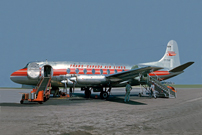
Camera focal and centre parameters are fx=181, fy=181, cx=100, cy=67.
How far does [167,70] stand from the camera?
80.2 feet

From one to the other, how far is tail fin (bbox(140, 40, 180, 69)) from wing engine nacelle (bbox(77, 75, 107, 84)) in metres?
10.9

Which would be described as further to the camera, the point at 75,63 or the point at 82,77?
the point at 75,63

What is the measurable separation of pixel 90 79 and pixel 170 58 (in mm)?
14641

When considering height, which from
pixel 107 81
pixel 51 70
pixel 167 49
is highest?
pixel 167 49

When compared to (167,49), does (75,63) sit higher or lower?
lower

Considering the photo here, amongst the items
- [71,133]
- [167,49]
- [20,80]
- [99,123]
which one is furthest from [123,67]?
[71,133]

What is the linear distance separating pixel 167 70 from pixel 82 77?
508 inches

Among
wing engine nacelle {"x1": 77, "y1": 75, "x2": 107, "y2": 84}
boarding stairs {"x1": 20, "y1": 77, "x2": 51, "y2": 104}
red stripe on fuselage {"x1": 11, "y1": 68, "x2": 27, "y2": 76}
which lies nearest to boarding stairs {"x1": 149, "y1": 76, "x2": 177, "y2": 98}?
wing engine nacelle {"x1": 77, "y1": 75, "x2": 107, "y2": 84}

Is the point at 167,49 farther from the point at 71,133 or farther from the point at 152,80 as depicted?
the point at 71,133

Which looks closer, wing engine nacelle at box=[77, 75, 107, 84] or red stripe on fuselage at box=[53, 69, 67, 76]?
wing engine nacelle at box=[77, 75, 107, 84]

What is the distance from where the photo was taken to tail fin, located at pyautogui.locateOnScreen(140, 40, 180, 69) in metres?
26.3

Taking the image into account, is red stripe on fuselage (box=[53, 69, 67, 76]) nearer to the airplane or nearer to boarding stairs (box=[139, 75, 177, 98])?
the airplane

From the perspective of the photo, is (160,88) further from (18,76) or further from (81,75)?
(18,76)

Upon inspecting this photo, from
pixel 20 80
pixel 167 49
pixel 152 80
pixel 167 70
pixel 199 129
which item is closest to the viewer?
pixel 199 129
